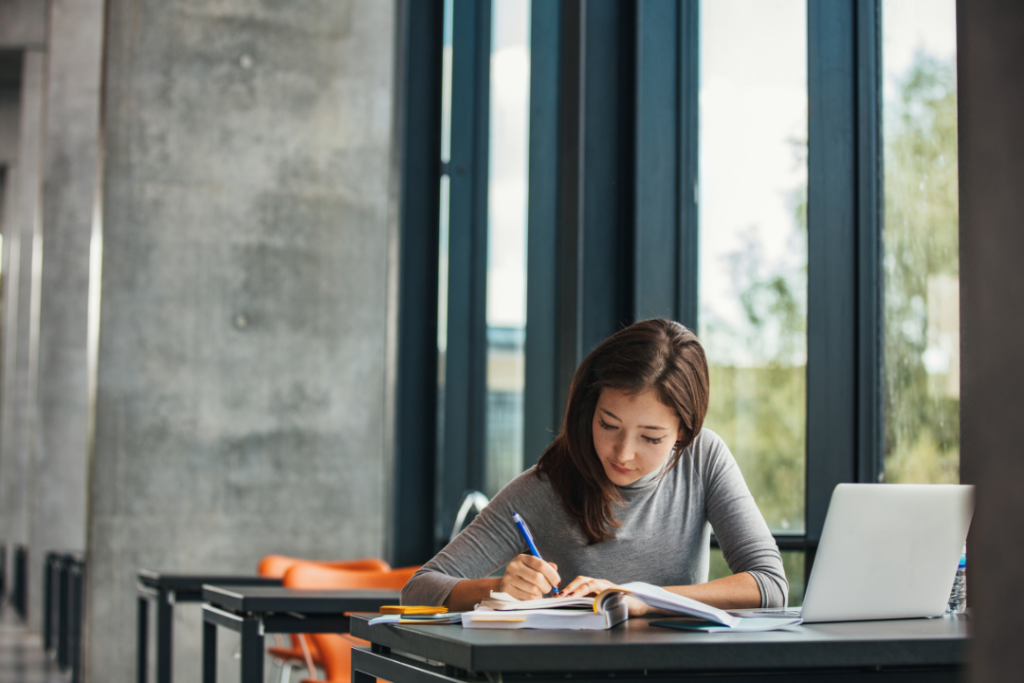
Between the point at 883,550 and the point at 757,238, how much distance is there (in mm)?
1724

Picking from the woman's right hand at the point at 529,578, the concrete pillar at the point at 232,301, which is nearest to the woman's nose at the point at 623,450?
the woman's right hand at the point at 529,578

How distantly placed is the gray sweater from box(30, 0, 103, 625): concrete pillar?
743cm

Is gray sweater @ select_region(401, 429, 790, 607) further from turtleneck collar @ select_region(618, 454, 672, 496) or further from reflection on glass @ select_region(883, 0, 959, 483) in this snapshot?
reflection on glass @ select_region(883, 0, 959, 483)

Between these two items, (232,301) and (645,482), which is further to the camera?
(232,301)

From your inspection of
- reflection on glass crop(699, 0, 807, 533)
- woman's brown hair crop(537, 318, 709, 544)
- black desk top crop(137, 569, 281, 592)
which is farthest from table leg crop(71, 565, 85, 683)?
woman's brown hair crop(537, 318, 709, 544)

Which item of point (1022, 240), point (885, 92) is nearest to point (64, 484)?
point (885, 92)

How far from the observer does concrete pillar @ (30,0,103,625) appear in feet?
28.0

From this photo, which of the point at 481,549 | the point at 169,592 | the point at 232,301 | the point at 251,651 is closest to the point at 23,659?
the point at 232,301

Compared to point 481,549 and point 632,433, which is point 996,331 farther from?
point 481,549

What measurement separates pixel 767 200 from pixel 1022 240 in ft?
8.81

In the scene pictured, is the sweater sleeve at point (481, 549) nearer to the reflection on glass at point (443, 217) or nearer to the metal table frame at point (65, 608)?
the reflection on glass at point (443, 217)

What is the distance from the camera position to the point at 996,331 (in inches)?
19.2

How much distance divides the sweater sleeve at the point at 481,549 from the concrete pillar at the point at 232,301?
129 inches

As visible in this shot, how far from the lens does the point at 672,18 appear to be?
3387 mm
